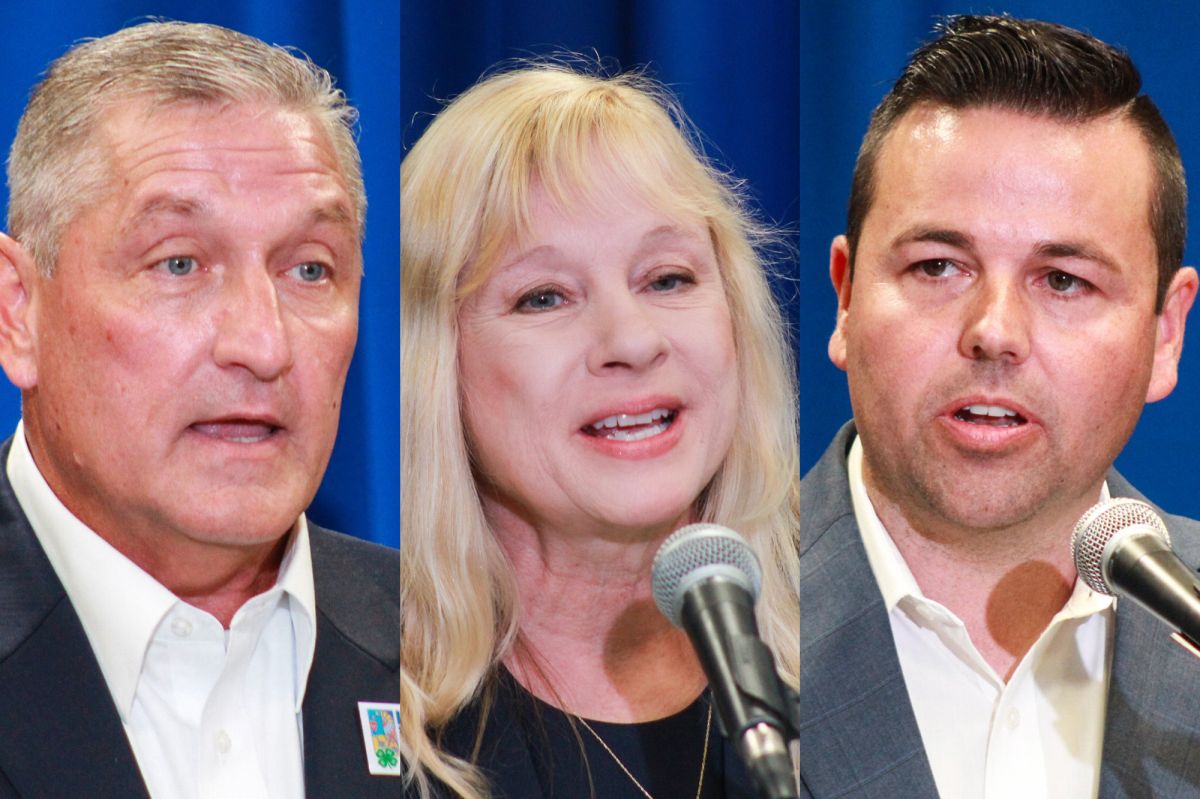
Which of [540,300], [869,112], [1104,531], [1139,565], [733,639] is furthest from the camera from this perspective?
[869,112]

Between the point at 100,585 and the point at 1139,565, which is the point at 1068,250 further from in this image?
the point at 100,585

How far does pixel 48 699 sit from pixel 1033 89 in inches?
68.6

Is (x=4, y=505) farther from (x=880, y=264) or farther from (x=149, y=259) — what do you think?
(x=880, y=264)

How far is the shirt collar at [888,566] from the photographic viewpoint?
235 centimetres

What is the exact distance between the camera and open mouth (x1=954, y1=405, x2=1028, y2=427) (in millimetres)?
2326

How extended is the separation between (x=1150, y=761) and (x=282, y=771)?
4.41ft

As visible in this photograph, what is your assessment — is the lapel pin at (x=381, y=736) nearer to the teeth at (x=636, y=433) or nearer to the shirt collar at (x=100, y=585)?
the shirt collar at (x=100, y=585)

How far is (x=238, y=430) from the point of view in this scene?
6.78 feet

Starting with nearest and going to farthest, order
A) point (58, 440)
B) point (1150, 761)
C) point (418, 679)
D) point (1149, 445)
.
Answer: point (418, 679), point (58, 440), point (1150, 761), point (1149, 445)

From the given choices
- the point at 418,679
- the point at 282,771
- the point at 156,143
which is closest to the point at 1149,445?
the point at 418,679

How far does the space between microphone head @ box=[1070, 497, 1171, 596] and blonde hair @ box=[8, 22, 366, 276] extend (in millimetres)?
1269

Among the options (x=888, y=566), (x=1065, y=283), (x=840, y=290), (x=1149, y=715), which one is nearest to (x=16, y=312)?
(x=840, y=290)

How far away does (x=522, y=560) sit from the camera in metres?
1.92

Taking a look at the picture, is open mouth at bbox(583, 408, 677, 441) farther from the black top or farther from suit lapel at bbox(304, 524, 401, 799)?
suit lapel at bbox(304, 524, 401, 799)
